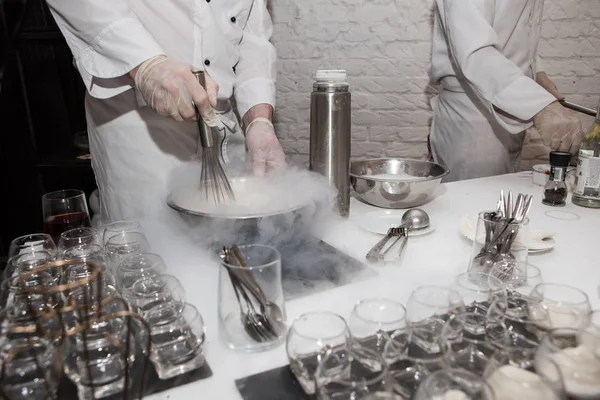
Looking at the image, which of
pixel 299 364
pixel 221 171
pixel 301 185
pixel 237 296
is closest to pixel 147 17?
pixel 221 171

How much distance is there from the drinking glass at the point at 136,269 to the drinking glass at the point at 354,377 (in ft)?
1.17

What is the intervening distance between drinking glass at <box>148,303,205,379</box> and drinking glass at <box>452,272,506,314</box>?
15.5 inches

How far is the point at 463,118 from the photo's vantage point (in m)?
2.12

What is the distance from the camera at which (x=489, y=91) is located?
1819mm

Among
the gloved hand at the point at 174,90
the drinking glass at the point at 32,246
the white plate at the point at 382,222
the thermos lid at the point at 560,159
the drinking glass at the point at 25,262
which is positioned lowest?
the white plate at the point at 382,222

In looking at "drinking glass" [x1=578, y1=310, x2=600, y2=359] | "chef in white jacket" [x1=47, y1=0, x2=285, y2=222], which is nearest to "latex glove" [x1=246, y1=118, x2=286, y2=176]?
"chef in white jacket" [x1=47, y1=0, x2=285, y2=222]

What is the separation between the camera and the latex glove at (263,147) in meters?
1.34

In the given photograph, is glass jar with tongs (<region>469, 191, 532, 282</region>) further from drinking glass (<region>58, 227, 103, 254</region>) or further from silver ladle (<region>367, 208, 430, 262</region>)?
drinking glass (<region>58, 227, 103, 254</region>)

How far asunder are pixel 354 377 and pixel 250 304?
0.22m

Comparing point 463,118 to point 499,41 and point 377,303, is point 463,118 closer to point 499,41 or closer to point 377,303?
point 499,41

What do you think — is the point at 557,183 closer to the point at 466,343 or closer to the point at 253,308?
the point at 466,343

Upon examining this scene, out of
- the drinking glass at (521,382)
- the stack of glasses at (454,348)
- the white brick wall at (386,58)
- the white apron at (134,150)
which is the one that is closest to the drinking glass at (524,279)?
the stack of glasses at (454,348)

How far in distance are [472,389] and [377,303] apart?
24cm

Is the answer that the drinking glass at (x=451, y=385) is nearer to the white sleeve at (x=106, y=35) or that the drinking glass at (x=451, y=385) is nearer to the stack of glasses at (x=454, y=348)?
the stack of glasses at (x=454, y=348)
